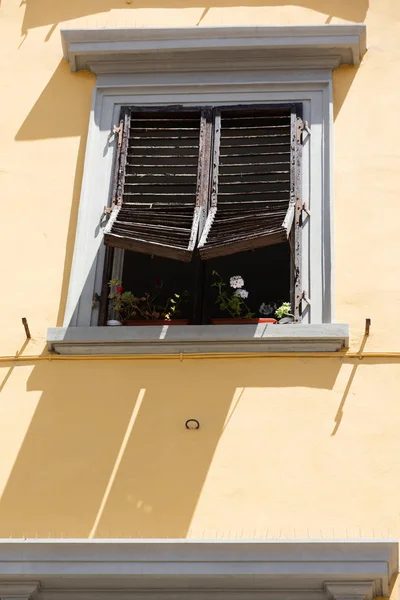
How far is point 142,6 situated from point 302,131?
6.36ft

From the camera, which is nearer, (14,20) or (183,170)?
(183,170)

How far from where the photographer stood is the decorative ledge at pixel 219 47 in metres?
8.96

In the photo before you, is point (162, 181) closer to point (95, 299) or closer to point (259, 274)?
point (95, 299)

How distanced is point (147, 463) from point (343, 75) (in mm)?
3656

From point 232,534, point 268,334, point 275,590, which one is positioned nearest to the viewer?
point 275,590

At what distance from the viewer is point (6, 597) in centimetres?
661

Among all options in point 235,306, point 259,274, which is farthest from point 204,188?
point 259,274

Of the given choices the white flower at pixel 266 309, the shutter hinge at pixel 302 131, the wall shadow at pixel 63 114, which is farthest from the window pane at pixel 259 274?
Answer: the wall shadow at pixel 63 114

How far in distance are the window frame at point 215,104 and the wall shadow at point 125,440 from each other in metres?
0.53

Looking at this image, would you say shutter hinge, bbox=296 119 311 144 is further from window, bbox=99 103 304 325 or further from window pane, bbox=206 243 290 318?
window pane, bbox=206 243 290 318

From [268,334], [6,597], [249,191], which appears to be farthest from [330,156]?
[6,597]

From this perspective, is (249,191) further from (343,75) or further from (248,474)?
(248,474)

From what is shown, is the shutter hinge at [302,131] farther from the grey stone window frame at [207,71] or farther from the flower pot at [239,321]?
the flower pot at [239,321]

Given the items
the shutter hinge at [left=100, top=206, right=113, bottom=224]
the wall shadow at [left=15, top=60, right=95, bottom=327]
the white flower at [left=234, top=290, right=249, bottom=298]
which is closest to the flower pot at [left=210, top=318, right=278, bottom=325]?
the white flower at [left=234, top=290, right=249, bottom=298]
